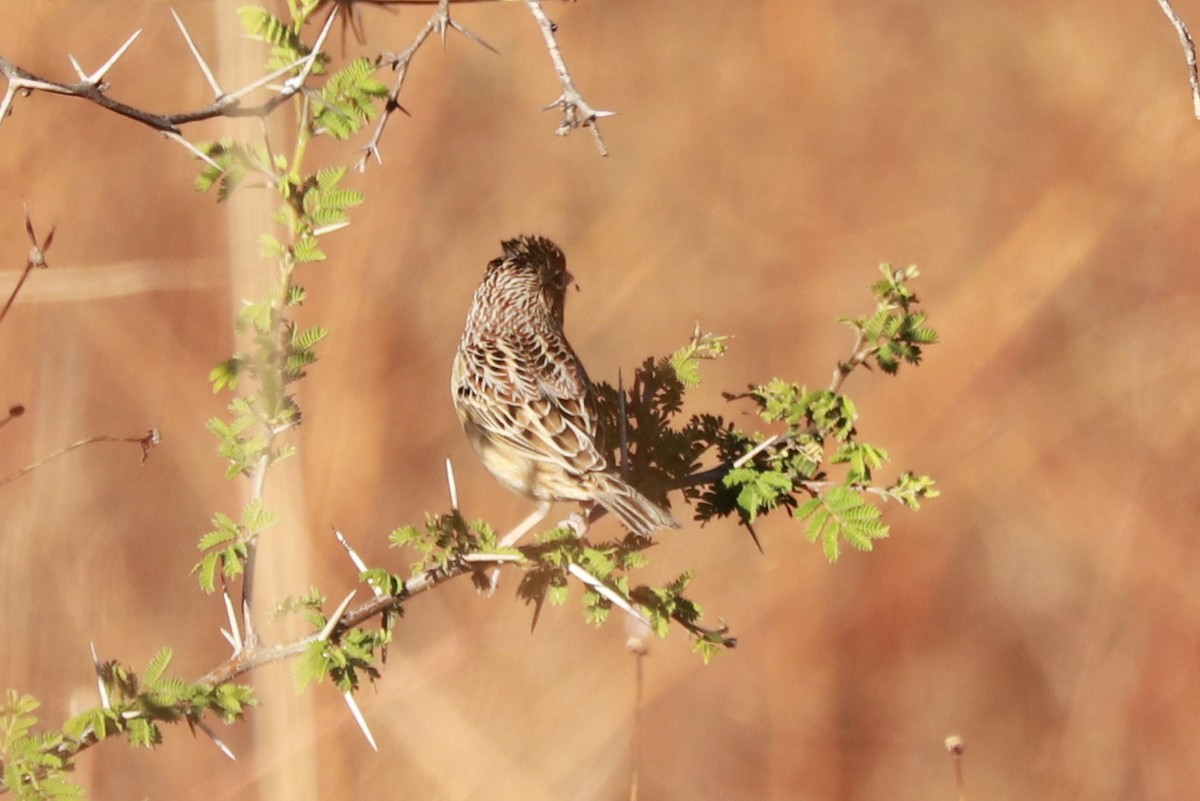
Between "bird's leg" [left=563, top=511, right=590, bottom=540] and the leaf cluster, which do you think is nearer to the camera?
the leaf cluster

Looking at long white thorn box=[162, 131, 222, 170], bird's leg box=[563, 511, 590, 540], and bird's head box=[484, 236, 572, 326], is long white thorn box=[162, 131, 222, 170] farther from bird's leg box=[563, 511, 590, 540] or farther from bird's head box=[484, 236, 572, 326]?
bird's head box=[484, 236, 572, 326]

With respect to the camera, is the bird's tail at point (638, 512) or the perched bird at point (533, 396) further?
the perched bird at point (533, 396)

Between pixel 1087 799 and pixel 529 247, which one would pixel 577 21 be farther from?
pixel 1087 799

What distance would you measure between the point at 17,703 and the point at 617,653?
3967mm

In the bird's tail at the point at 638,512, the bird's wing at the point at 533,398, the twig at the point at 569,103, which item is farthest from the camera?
the bird's wing at the point at 533,398

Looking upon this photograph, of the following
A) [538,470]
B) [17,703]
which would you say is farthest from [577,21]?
[17,703]

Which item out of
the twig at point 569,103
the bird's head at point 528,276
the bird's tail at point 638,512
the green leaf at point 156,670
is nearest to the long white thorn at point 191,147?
the twig at point 569,103

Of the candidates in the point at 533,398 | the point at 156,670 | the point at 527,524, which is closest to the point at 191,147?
the point at 156,670

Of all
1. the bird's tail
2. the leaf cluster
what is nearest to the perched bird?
the bird's tail

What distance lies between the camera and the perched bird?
367 centimetres

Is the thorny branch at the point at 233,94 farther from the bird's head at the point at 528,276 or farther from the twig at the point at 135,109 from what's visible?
the bird's head at the point at 528,276

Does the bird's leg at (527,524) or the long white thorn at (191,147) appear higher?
the bird's leg at (527,524)

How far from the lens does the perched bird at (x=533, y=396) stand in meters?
3.67

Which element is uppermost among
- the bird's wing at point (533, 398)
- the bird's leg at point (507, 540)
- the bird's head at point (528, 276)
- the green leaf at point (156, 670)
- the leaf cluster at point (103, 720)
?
the bird's head at point (528, 276)
